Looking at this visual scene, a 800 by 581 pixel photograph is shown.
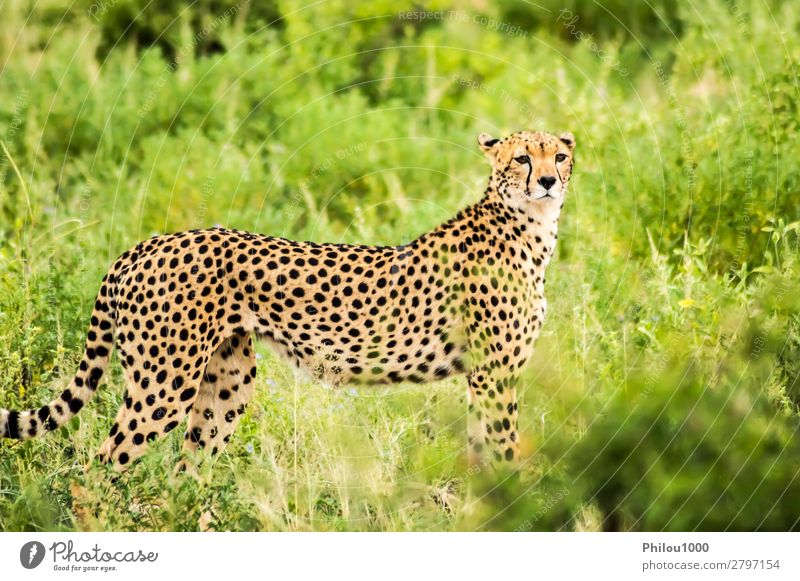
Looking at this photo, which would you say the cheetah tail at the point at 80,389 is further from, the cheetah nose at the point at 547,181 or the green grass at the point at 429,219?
the cheetah nose at the point at 547,181

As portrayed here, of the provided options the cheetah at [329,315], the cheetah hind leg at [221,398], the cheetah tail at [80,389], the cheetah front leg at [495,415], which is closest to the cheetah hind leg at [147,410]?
the cheetah at [329,315]

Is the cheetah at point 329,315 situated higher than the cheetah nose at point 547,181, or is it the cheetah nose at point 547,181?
the cheetah nose at point 547,181

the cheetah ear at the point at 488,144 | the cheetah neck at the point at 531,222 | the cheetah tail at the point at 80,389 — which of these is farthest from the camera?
the cheetah ear at the point at 488,144

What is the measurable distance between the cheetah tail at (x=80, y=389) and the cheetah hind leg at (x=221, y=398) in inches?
23.7

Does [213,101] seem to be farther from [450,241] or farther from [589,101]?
[450,241]

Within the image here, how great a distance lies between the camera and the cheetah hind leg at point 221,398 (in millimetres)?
7574

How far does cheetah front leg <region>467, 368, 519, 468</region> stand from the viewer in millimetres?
7492

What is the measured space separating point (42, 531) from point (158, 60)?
6.98 metres

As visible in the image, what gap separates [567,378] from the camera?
8.18 meters

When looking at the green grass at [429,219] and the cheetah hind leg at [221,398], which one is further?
the cheetah hind leg at [221,398]

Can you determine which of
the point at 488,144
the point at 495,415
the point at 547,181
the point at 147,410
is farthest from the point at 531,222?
the point at 147,410

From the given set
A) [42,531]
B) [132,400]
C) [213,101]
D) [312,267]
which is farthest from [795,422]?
[213,101]

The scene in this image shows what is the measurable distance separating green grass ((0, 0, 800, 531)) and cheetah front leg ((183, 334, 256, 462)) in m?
0.14

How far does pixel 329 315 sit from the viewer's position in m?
7.45
